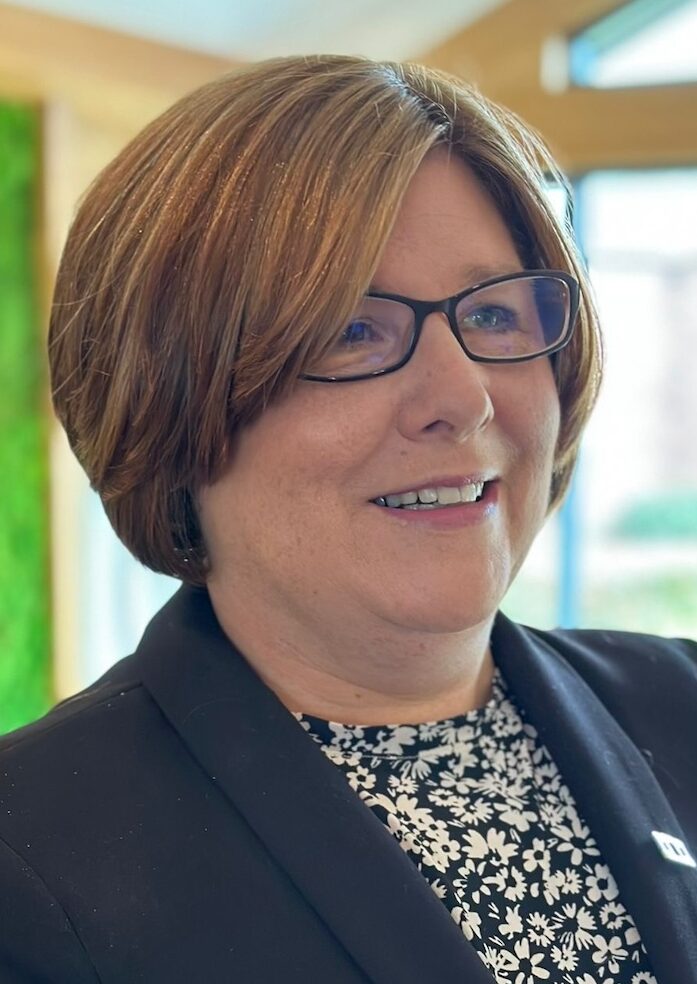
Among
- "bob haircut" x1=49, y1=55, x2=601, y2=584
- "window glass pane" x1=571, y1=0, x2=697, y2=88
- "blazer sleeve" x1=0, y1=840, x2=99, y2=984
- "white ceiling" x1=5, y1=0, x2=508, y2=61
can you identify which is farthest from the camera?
"window glass pane" x1=571, y1=0, x2=697, y2=88

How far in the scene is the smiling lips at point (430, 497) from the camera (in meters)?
0.99

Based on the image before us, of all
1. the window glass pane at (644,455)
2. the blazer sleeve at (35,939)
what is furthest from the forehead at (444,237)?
the window glass pane at (644,455)

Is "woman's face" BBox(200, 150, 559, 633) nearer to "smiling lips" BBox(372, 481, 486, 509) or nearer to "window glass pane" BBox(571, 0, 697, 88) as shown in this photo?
"smiling lips" BBox(372, 481, 486, 509)

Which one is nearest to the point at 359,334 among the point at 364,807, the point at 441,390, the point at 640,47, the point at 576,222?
the point at 441,390

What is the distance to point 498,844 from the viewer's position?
3.33 ft

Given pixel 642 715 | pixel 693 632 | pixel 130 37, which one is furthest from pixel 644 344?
pixel 642 715

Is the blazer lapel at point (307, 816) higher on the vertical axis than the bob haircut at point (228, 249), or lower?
lower

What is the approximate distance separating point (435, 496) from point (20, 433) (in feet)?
5.25

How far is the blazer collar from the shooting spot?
877mm

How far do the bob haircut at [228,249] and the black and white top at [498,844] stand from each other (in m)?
0.28

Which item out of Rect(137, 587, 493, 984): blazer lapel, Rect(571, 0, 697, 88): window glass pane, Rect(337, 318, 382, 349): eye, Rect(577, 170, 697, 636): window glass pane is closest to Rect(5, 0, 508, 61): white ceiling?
Rect(571, 0, 697, 88): window glass pane

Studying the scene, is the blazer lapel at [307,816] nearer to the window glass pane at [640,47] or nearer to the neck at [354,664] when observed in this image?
the neck at [354,664]

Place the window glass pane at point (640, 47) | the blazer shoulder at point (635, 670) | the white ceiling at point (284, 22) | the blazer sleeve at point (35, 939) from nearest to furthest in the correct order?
the blazer sleeve at point (35, 939)
the blazer shoulder at point (635, 670)
the white ceiling at point (284, 22)
the window glass pane at point (640, 47)

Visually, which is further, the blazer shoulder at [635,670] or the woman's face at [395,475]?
the blazer shoulder at [635,670]
